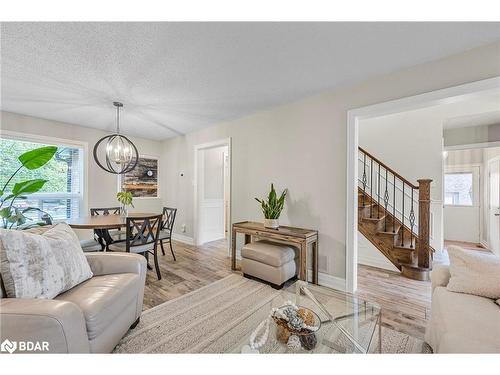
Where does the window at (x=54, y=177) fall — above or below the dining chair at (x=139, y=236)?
above

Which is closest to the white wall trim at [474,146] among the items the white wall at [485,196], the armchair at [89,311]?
the white wall at [485,196]

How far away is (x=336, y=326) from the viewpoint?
1319mm

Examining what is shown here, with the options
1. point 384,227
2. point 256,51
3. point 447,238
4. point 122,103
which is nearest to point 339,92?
point 256,51

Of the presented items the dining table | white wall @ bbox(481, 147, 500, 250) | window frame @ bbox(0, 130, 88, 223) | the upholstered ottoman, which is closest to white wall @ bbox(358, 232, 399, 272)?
the upholstered ottoman

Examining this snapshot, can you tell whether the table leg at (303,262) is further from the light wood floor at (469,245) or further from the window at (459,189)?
the window at (459,189)

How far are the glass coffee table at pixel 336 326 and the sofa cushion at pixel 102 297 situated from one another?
2.64 ft

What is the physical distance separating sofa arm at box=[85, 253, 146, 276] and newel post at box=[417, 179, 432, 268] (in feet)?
11.4

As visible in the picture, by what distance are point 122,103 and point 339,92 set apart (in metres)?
2.92

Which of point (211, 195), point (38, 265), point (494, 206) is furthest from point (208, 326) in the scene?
point (494, 206)

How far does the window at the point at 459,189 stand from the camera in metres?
5.34

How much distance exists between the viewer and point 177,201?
500 cm

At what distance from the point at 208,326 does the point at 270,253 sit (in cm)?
102

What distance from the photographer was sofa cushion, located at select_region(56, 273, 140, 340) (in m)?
1.26
